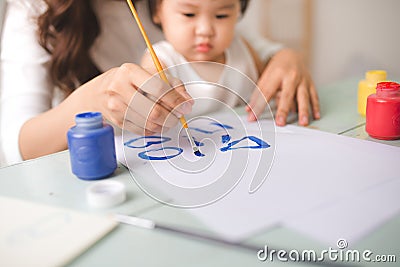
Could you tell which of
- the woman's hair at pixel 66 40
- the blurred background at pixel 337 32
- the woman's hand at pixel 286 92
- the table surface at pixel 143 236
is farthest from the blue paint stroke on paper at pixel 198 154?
the blurred background at pixel 337 32

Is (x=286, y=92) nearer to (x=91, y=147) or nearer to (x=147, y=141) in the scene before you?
(x=147, y=141)

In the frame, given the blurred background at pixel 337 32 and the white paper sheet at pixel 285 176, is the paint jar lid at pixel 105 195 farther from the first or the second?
the blurred background at pixel 337 32

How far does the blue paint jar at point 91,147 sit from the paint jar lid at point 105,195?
5cm

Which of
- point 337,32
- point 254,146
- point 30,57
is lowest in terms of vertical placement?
point 337,32

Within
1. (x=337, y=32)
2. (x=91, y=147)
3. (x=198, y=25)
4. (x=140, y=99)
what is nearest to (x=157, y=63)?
(x=140, y=99)

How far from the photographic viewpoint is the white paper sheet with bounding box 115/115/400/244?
46 cm

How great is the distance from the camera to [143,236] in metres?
0.43

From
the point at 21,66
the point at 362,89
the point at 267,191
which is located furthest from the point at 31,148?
the point at 362,89

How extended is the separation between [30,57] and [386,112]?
2.39 feet

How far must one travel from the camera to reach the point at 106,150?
559mm

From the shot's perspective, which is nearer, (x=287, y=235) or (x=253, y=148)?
(x=287, y=235)

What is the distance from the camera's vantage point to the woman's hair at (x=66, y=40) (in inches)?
36.8

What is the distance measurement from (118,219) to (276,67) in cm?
60

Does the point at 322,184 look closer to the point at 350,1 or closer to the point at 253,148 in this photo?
the point at 253,148
